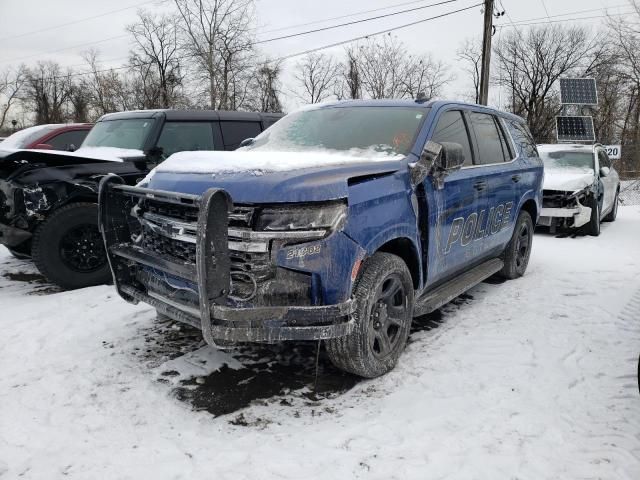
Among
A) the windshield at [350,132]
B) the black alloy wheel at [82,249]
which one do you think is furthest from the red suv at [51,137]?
the windshield at [350,132]

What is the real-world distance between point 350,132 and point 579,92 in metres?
13.7

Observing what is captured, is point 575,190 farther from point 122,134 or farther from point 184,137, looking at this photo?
point 122,134

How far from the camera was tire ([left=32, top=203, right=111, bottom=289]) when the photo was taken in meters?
5.07

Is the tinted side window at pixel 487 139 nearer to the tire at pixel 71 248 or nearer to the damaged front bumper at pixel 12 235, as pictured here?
the tire at pixel 71 248

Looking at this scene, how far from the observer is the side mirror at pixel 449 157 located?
3.52 m

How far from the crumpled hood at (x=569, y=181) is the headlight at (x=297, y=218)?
24.1 feet

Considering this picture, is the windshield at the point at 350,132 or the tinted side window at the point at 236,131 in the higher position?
the tinted side window at the point at 236,131

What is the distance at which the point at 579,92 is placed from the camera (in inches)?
581

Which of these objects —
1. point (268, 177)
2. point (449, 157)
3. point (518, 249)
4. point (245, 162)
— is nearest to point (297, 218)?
point (268, 177)

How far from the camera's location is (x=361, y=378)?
10.8ft

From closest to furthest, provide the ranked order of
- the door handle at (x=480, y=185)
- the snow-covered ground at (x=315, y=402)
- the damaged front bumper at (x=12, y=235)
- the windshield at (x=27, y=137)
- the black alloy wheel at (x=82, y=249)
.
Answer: the snow-covered ground at (x=315, y=402) < the door handle at (x=480, y=185) < the damaged front bumper at (x=12, y=235) < the black alloy wheel at (x=82, y=249) < the windshield at (x=27, y=137)

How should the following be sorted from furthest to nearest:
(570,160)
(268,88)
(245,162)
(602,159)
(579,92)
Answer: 1. (268,88)
2. (579,92)
3. (602,159)
4. (570,160)
5. (245,162)

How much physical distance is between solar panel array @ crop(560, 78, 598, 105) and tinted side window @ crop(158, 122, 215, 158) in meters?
12.1

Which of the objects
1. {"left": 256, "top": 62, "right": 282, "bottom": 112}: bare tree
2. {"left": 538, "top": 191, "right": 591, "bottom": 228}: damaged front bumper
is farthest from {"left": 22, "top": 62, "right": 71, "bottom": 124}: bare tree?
{"left": 538, "top": 191, "right": 591, "bottom": 228}: damaged front bumper
